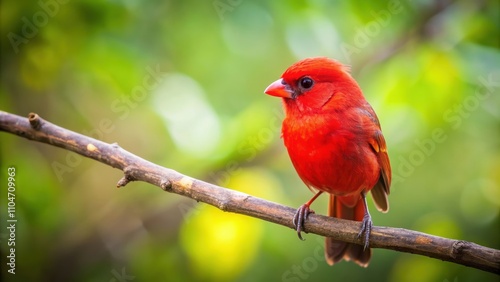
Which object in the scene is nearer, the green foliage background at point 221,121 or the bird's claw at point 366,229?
the bird's claw at point 366,229

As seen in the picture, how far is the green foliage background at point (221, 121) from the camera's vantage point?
4555 millimetres

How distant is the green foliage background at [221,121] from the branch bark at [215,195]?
3.41 feet

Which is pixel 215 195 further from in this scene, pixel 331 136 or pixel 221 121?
pixel 221 121

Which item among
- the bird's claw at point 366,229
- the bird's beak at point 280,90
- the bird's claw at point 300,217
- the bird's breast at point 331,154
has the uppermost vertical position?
the bird's beak at point 280,90

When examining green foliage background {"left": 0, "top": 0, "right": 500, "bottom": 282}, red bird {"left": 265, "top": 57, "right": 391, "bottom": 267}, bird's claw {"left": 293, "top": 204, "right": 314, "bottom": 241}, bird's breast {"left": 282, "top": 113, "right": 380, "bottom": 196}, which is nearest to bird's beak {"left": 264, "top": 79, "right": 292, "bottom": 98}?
red bird {"left": 265, "top": 57, "right": 391, "bottom": 267}

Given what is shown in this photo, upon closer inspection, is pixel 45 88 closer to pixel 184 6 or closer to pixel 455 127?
pixel 184 6

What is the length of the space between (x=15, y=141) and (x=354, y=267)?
338 cm

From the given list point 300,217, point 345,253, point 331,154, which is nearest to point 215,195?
point 300,217

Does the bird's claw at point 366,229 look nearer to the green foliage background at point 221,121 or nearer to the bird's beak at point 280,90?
the bird's beak at point 280,90

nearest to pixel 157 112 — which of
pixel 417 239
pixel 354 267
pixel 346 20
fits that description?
pixel 346 20

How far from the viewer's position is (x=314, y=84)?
377cm

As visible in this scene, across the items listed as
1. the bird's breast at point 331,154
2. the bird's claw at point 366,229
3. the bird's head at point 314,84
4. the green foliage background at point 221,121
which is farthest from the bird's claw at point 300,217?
the green foliage background at point 221,121

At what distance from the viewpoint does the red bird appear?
3.46 m

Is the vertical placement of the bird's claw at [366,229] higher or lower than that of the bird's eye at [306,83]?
lower
